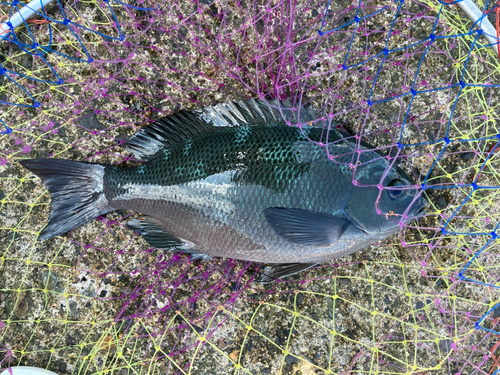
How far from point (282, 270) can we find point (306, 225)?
15.2 inches

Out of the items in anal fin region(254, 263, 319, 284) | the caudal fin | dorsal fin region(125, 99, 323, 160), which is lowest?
anal fin region(254, 263, 319, 284)

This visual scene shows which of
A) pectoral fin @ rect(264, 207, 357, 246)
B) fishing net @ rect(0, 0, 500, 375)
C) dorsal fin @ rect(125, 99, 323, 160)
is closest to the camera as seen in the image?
pectoral fin @ rect(264, 207, 357, 246)

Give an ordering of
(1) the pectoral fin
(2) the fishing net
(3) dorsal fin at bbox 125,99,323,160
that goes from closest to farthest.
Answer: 1. (1) the pectoral fin
2. (3) dorsal fin at bbox 125,99,323,160
3. (2) the fishing net

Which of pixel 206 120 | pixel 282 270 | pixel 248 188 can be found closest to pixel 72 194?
pixel 206 120

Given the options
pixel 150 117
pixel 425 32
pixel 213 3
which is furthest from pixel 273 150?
pixel 425 32

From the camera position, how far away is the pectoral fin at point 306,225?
1.72 m

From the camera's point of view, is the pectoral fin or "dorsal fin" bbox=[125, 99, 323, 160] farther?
"dorsal fin" bbox=[125, 99, 323, 160]

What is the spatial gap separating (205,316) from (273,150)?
1.13 m

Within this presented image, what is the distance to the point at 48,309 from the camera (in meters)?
2.16

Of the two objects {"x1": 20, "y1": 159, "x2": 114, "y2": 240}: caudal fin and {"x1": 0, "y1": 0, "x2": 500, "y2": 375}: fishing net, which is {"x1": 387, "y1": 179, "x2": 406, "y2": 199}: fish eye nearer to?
{"x1": 0, "y1": 0, "x2": 500, "y2": 375}: fishing net

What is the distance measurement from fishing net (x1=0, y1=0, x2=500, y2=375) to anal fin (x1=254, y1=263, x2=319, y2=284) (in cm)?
13

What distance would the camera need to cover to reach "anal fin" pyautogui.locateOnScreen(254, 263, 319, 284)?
1.93 m

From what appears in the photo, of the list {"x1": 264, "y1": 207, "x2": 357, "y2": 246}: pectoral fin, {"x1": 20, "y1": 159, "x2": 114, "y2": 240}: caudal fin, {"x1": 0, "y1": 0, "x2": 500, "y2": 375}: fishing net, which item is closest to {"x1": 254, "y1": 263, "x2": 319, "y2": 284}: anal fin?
{"x1": 0, "y1": 0, "x2": 500, "y2": 375}: fishing net

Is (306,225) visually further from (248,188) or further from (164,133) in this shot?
(164,133)
